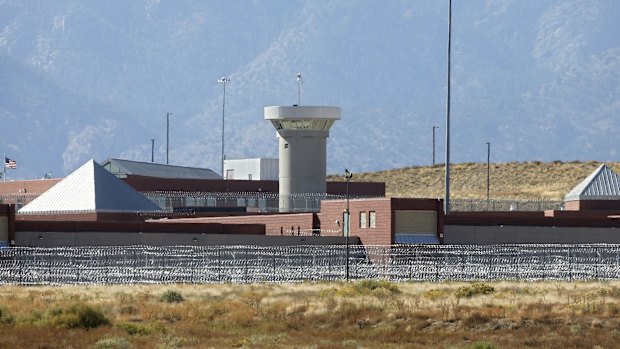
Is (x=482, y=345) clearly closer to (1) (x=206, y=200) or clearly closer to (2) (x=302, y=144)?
(2) (x=302, y=144)

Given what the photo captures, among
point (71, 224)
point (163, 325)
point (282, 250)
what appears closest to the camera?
point (163, 325)

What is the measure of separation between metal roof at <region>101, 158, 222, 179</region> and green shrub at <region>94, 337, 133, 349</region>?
8821 centimetres

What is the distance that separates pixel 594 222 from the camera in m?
100

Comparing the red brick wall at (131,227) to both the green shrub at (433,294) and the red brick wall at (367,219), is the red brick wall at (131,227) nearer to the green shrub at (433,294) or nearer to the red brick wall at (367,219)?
the red brick wall at (367,219)

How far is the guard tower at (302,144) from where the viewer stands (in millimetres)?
118375

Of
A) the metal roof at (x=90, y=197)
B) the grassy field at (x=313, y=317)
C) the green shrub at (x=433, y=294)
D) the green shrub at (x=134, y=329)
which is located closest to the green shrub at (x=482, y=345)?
the grassy field at (x=313, y=317)

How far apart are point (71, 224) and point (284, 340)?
132 ft

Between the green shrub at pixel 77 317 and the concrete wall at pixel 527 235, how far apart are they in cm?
4193

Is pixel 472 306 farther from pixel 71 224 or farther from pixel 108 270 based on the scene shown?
pixel 71 224

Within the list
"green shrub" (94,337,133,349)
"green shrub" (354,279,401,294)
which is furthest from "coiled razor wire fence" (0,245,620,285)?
"green shrub" (94,337,133,349)

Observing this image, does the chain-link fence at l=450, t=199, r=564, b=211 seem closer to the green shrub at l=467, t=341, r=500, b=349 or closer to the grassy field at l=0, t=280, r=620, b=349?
the grassy field at l=0, t=280, r=620, b=349

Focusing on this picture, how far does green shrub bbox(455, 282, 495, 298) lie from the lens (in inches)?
2609

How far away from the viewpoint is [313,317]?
58.7 metres

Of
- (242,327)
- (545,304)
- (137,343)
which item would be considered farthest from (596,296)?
(137,343)
